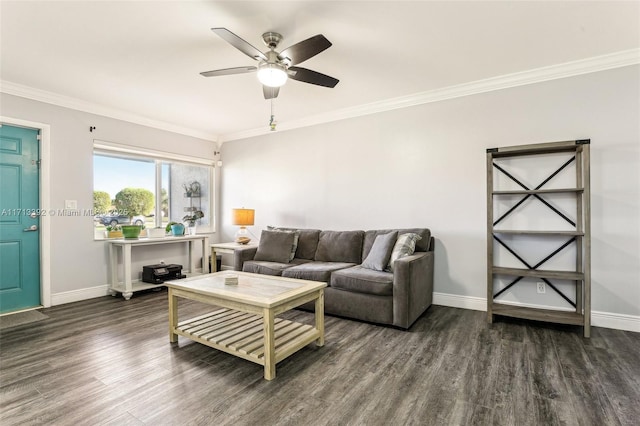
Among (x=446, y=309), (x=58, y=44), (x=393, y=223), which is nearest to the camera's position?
(x=58, y=44)

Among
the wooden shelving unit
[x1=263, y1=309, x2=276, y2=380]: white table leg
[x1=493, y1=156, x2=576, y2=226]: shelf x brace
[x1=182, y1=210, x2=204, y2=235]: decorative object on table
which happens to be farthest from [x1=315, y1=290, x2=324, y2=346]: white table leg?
[x1=182, y1=210, x2=204, y2=235]: decorative object on table

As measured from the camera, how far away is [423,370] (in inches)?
86.1

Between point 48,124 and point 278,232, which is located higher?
point 48,124

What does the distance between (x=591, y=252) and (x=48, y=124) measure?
5.99 metres

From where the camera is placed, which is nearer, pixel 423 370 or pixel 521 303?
pixel 423 370

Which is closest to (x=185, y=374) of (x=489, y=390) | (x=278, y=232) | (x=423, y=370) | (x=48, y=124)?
(x=423, y=370)

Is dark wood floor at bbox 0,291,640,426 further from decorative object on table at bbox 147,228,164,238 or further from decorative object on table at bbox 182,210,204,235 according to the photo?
decorative object on table at bbox 182,210,204,235

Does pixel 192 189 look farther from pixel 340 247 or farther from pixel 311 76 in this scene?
pixel 311 76

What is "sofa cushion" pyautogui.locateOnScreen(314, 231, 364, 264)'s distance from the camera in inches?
154

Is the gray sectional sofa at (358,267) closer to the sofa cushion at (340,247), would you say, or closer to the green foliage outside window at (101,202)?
the sofa cushion at (340,247)

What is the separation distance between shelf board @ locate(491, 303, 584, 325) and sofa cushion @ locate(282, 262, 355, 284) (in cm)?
159

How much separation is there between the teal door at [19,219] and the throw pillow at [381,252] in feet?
12.6

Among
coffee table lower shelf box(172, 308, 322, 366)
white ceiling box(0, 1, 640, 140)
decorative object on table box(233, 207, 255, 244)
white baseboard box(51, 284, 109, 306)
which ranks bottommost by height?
white baseboard box(51, 284, 109, 306)

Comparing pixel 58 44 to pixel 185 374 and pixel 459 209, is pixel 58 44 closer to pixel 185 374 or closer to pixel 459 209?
pixel 185 374
